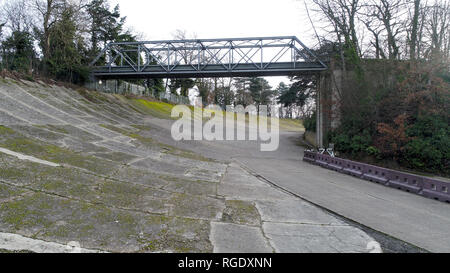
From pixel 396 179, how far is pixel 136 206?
10169mm

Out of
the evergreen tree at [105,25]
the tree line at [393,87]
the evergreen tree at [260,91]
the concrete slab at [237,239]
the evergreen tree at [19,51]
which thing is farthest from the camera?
the evergreen tree at [260,91]

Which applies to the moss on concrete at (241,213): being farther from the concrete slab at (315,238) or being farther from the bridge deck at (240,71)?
the bridge deck at (240,71)

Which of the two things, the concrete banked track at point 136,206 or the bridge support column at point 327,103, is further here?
the bridge support column at point 327,103

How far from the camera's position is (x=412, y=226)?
5551 millimetres

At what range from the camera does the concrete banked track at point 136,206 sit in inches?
165

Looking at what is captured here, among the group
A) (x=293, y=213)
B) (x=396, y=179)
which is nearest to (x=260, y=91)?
(x=396, y=179)

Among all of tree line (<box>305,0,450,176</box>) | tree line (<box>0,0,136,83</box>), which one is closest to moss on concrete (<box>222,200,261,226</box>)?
tree line (<box>305,0,450,176</box>)

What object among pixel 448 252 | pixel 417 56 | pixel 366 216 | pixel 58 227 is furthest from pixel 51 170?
pixel 417 56

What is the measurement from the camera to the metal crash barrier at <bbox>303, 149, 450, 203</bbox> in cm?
832

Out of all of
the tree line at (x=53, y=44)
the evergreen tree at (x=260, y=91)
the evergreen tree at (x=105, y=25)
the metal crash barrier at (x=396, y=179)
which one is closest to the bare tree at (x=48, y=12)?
the tree line at (x=53, y=44)

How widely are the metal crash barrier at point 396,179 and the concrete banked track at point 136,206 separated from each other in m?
5.15

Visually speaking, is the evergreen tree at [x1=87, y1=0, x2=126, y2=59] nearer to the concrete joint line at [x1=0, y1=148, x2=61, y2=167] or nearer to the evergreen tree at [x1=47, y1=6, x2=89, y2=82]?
the evergreen tree at [x1=47, y1=6, x2=89, y2=82]

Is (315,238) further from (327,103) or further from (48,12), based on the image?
(48,12)

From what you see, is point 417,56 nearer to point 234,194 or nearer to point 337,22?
point 337,22
